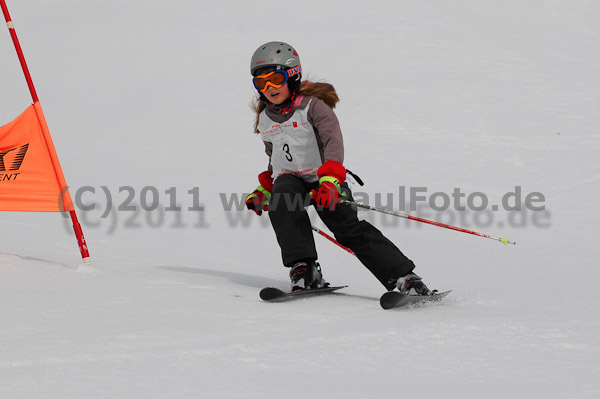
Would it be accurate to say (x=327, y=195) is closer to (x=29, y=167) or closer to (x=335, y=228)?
(x=335, y=228)

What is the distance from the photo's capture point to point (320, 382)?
2279 millimetres

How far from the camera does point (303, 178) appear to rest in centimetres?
405

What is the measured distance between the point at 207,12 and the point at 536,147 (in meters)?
7.66

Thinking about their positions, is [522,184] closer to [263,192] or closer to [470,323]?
[263,192]

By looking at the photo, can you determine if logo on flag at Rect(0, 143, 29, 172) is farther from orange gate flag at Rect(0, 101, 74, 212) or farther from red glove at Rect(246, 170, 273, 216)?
red glove at Rect(246, 170, 273, 216)

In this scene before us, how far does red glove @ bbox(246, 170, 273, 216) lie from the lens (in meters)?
4.22

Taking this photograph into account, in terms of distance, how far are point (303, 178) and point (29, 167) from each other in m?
1.61

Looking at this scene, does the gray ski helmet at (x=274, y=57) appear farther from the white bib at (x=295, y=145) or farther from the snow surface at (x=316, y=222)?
the snow surface at (x=316, y=222)

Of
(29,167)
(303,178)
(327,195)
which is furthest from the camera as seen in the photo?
(29,167)

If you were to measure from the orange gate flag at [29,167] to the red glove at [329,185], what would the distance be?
1.56m

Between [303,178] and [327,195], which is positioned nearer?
[327,195]

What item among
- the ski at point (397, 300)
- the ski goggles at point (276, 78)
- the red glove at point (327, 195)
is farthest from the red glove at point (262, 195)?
the ski at point (397, 300)

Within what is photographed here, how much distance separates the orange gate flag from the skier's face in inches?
51.4

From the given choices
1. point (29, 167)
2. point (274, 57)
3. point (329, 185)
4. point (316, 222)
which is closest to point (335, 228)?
point (329, 185)
